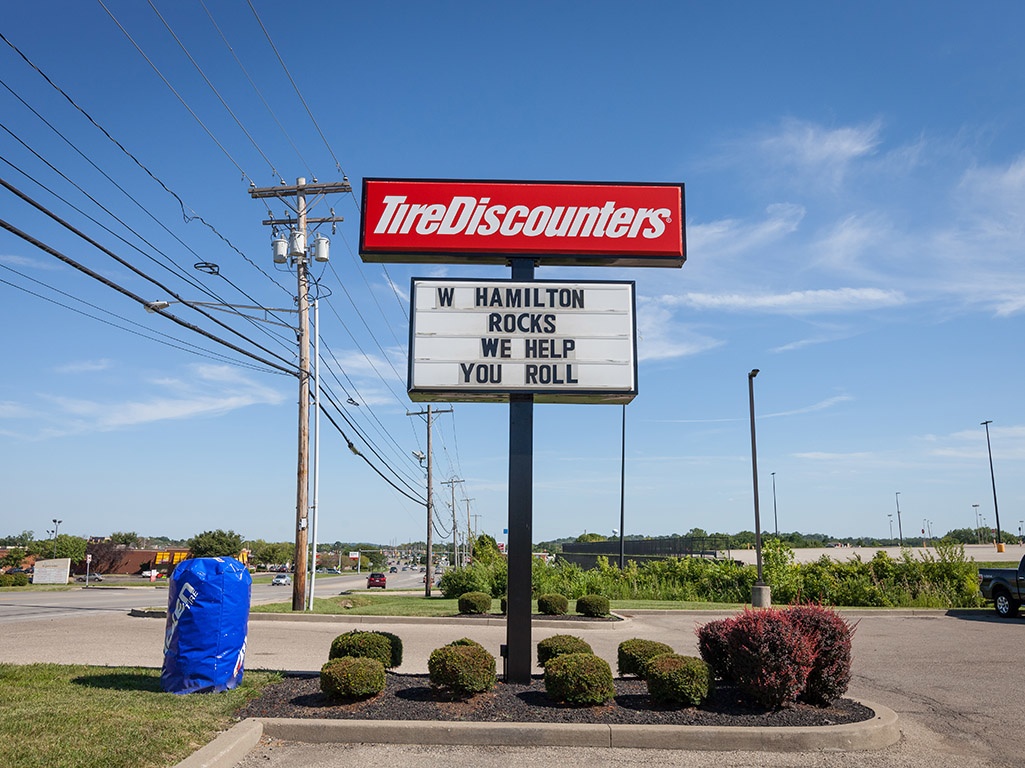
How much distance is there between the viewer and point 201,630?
828 cm

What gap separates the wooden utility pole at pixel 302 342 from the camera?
21.9 metres

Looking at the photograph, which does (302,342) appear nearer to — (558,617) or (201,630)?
(558,617)

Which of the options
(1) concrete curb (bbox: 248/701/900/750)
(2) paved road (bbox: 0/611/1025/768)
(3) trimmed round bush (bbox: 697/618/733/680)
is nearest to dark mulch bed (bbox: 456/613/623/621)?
(2) paved road (bbox: 0/611/1025/768)

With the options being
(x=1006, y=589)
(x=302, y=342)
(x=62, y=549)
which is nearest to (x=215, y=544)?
(x=62, y=549)

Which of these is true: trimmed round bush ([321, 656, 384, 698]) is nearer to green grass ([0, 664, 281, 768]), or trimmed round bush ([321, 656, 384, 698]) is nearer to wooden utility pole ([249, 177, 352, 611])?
green grass ([0, 664, 281, 768])

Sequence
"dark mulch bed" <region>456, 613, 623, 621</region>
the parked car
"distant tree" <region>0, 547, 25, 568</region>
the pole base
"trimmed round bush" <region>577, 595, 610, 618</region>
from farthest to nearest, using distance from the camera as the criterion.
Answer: "distant tree" <region>0, 547, 25, 568</region> → the pole base → the parked car → "trimmed round bush" <region>577, 595, 610, 618</region> → "dark mulch bed" <region>456, 613, 623, 621</region>

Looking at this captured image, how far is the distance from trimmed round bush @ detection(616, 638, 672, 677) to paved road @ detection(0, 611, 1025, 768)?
1.79 m

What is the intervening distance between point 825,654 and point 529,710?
3.22 m

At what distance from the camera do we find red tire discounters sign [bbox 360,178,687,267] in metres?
10.4

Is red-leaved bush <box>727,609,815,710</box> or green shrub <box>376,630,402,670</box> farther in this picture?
green shrub <box>376,630,402,670</box>

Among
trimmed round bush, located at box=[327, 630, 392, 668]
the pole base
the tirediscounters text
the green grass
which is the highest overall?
the tirediscounters text

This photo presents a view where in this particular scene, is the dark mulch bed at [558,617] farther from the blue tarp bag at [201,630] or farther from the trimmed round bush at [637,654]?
the blue tarp bag at [201,630]

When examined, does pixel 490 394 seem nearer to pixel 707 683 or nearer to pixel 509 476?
pixel 509 476

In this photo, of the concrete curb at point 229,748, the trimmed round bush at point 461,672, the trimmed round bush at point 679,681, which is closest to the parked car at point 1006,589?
the trimmed round bush at point 679,681
